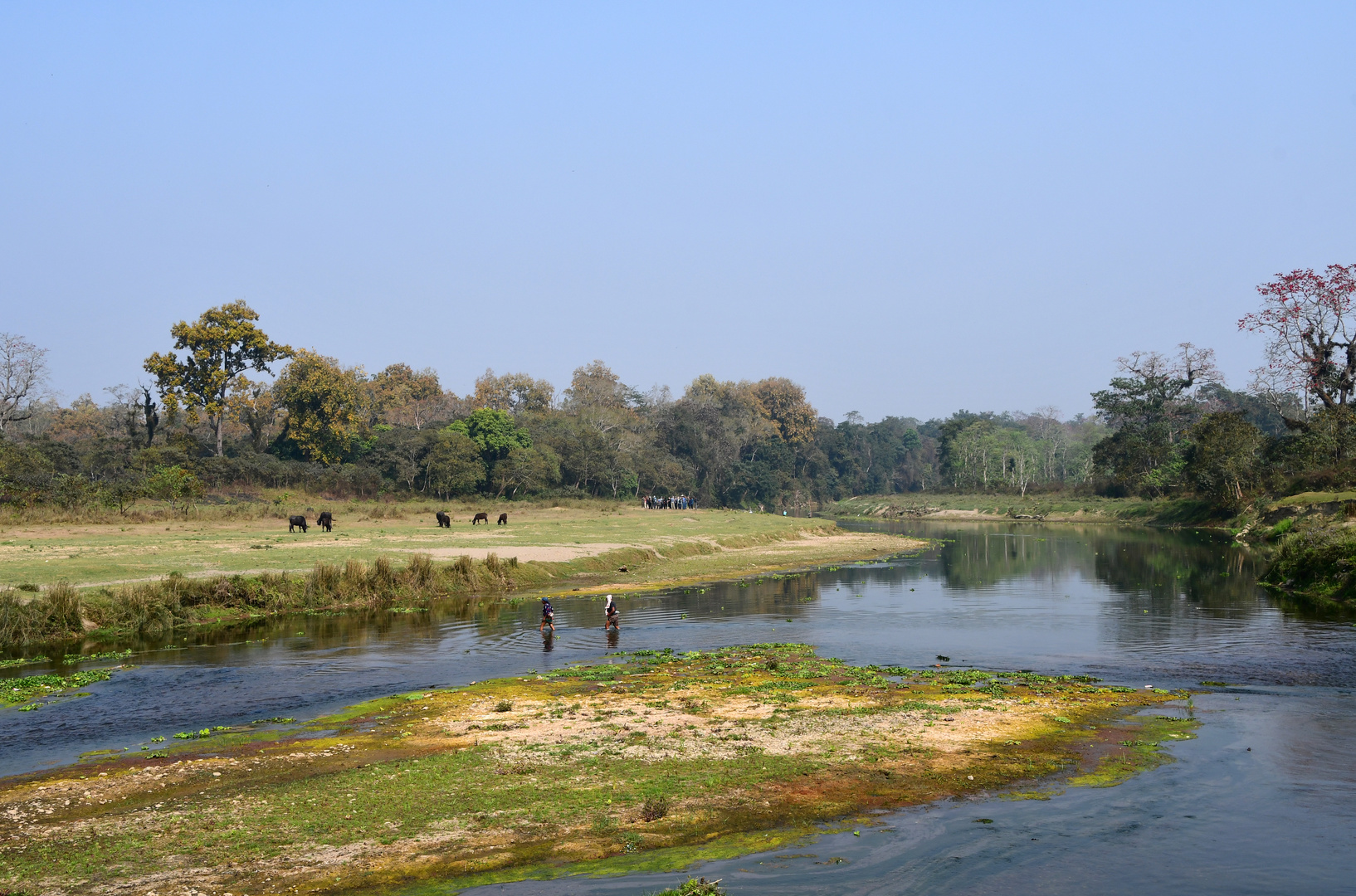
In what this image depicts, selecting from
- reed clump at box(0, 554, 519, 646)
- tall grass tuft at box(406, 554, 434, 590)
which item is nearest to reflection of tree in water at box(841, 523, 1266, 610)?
reed clump at box(0, 554, 519, 646)

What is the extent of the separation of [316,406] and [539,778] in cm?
7575

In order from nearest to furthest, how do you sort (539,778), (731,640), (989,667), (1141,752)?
(539,778) → (1141,752) → (989,667) → (731,640)

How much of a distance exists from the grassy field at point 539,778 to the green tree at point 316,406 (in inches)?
2684

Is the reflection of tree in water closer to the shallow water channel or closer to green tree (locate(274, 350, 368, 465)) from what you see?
the shallow water channel

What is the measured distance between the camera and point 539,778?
12062 mm

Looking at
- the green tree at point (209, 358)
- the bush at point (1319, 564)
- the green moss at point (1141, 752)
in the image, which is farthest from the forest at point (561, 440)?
the green moss at point (1141, 752)

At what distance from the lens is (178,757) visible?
13180mm

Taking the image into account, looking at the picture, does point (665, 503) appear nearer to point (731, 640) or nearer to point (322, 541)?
point (322, 541)

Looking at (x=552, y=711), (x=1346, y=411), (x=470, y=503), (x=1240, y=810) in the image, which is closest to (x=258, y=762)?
(x=552, y=711)

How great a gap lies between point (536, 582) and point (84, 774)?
78.9 feet

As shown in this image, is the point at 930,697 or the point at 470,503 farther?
the point at 470,503

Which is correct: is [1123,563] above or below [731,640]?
above

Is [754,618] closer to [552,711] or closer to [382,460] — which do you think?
[552,711]

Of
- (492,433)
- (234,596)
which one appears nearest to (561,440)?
(492,433)
